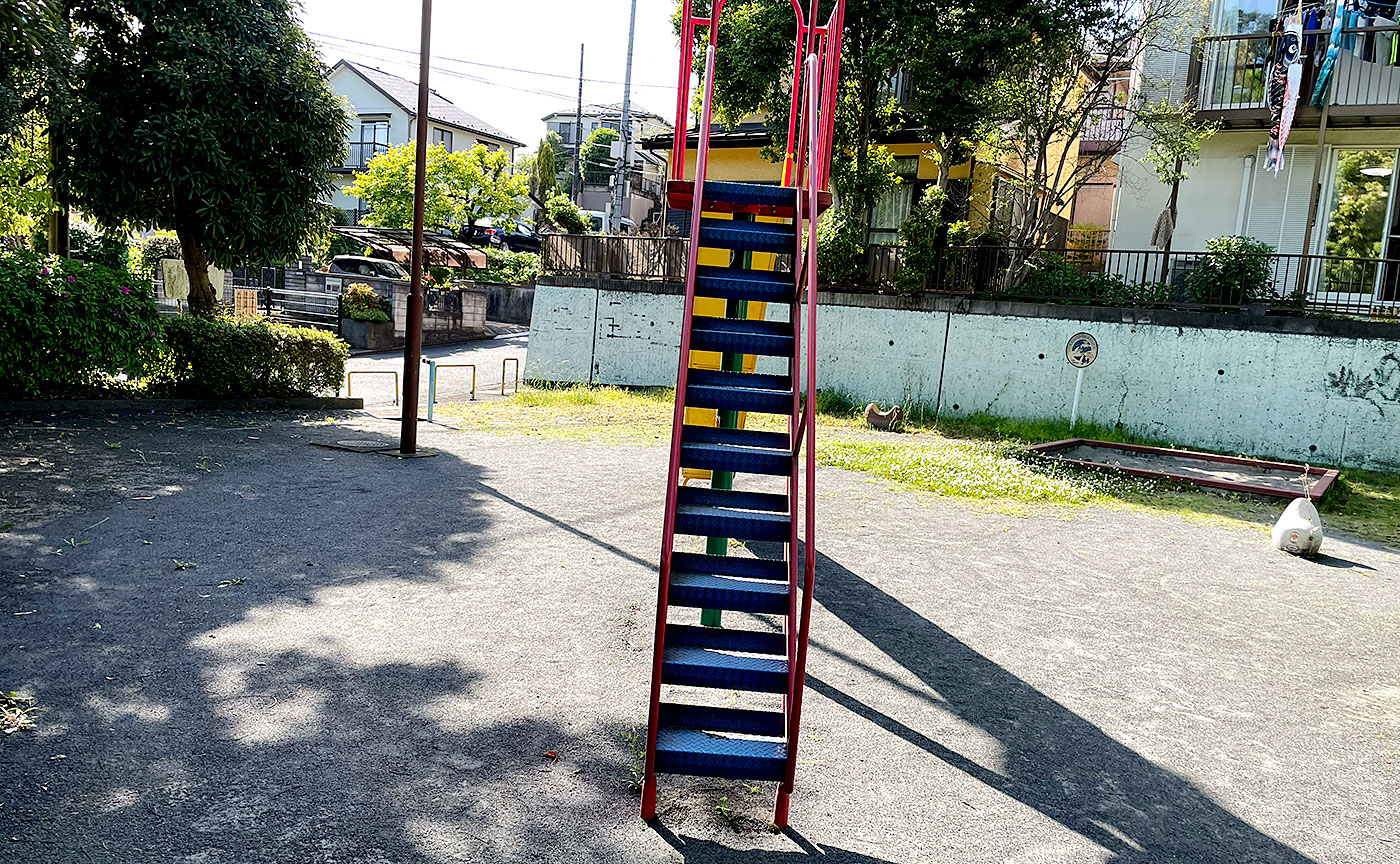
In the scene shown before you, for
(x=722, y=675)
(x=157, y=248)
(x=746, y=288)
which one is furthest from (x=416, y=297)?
(x=157, y=248)

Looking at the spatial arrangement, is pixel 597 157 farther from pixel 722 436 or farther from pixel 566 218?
pixel 722 436

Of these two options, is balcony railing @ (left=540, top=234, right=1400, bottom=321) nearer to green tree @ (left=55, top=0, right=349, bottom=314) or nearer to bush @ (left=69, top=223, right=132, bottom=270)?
green tree @ (left=55, top=0, right=349, bottom=314)

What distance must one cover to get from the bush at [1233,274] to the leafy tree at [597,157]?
5096 centimetres

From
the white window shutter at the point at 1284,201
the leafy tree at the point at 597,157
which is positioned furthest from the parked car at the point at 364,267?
the leafy tree at the point at 597,157

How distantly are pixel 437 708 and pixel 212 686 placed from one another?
1.25 m

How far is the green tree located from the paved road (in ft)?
14.2

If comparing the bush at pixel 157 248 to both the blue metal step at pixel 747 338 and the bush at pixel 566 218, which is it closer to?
the bush at pixel 566 218

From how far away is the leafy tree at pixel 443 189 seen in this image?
38.6 m

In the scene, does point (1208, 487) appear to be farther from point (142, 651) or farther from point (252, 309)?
point (252, 309)

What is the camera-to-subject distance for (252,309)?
26.8 m

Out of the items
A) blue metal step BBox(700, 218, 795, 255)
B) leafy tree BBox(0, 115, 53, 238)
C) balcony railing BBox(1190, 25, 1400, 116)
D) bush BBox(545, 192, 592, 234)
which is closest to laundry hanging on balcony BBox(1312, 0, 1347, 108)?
balcony railing BBox(1190, 25, 1400, 116)

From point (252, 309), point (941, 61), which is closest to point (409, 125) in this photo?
point (252, 309)

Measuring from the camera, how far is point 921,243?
17984 mm

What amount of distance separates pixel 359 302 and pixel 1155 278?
841 inches
